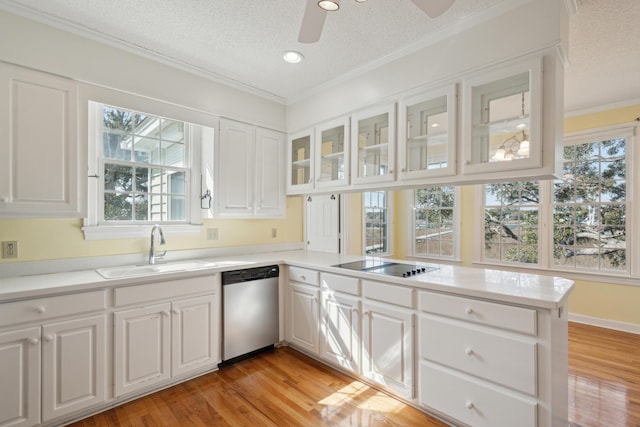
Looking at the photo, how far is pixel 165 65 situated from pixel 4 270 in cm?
192

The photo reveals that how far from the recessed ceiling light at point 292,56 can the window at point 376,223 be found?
2.66 metres

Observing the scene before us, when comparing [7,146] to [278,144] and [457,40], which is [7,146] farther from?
[457,40]

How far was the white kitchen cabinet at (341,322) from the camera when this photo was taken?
2441mm

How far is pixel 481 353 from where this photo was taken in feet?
5.86

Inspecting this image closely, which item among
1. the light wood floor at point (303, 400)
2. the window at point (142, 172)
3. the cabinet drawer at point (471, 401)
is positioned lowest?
the light wood floor at point (303, 400)

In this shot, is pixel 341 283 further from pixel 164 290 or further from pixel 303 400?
pixel 164 290

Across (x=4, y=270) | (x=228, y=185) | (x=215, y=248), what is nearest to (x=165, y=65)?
(x=228, y=185)

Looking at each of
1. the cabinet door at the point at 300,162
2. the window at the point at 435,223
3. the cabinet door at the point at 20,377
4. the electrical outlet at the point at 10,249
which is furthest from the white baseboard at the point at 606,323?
the electrical outlet at the point at 10,249

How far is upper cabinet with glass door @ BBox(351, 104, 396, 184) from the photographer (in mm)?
2629

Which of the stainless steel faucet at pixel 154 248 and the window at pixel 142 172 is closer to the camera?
the window at pixel 142 172

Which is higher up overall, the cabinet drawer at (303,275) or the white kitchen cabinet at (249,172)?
the white kitchen cabinet at (249,172)

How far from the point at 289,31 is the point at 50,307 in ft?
7.78

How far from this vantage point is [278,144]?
3.61 meters

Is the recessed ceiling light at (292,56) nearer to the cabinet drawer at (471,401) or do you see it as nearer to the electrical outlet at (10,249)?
the electrical outlet at (10,249)
